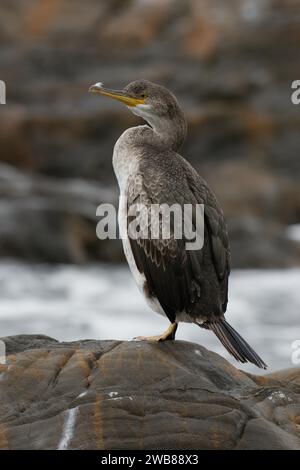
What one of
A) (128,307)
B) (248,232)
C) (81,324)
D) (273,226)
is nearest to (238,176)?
(273,226)

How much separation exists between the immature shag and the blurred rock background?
Answer: 29.5ft

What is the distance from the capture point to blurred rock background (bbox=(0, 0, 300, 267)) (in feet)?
51.4

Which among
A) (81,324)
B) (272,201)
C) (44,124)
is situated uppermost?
(44,124)

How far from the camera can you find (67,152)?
20.5 m

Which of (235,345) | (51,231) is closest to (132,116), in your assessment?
(51,231)

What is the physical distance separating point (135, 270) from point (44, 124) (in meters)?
14.5

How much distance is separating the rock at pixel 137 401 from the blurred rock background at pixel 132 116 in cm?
979

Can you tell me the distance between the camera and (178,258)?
5902mm

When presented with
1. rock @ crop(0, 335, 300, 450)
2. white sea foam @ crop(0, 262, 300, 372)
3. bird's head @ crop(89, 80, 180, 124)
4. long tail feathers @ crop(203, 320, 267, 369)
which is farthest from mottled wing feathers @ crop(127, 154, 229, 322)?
white sea foam @ crop(0, 262, 300, 372)

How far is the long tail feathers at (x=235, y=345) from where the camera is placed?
5.70 m

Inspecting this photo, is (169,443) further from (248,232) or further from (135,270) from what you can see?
(248,232)

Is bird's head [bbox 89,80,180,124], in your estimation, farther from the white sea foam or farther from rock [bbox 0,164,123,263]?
rock [bbox 0,164,123,263]

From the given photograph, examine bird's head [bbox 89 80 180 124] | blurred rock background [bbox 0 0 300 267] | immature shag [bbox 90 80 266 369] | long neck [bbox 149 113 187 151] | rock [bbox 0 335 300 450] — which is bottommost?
rock [bbox 0 335 300 450]

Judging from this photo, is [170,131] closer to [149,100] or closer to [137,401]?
[149,100]
